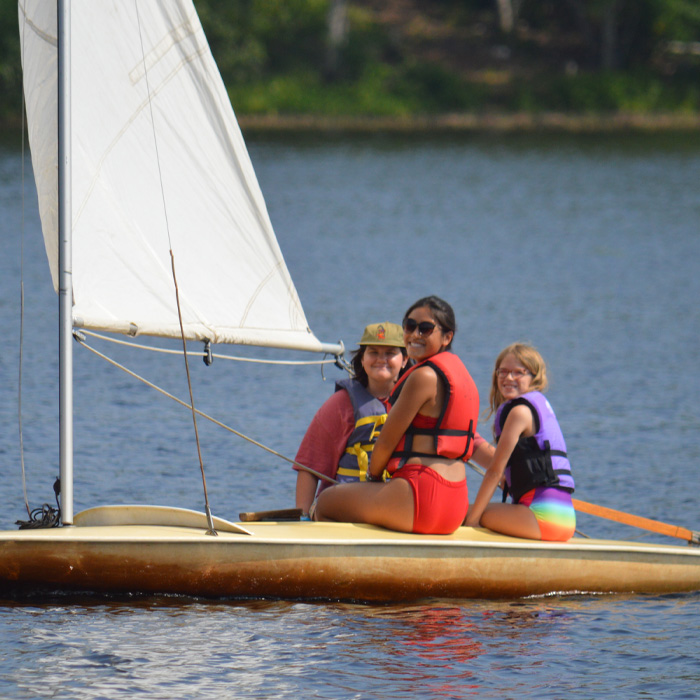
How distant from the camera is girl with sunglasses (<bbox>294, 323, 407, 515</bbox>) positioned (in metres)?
7.50

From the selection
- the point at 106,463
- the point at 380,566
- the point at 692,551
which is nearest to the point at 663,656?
the point at 692,551

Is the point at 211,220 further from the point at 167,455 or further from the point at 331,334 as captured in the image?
the point at 331,334

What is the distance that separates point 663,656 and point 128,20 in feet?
14.8

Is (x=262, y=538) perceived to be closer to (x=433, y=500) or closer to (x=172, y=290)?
(x=433, y=500)

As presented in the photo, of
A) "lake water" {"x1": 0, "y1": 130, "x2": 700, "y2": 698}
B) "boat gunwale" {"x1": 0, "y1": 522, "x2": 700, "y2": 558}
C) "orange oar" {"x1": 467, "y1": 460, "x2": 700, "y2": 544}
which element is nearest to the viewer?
"lake water" {"x1": 0, "y1": 130, "x2": 700, "y2": 698}

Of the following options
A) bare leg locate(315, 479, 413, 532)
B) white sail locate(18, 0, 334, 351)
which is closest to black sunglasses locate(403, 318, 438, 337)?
bare leg locate(315, 479, 413, 532)

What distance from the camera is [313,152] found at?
4400 cm

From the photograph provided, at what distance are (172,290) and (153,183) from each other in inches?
25.4

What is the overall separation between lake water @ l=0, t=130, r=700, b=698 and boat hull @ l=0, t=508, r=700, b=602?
0.12m

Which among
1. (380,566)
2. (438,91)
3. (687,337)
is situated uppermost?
(438,91)

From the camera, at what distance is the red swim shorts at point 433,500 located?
22.9 feet

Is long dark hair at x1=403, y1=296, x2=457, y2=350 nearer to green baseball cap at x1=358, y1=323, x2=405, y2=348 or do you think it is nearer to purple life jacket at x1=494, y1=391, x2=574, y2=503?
green baseball cap at x1=358, y1=323, x2=405, y2=348

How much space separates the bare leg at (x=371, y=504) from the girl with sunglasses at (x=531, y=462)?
1.62 ft

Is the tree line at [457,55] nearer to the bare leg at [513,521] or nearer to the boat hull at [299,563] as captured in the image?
the bare leg at [513,521]
